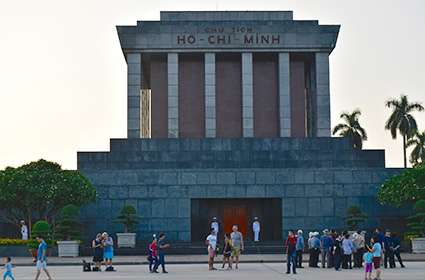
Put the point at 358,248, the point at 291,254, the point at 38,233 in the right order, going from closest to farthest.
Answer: the point at 291,254
the point at 358,248
the point at 38,233

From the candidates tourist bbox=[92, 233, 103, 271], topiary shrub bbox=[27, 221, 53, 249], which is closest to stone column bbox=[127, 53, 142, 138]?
topiary shrub bbox=[27, 221, 53, 249]

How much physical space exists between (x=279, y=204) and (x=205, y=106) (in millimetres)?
10616

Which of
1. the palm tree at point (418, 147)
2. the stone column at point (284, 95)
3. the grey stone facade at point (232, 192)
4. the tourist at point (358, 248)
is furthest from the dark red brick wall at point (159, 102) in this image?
the palm tree at point (418, 147)

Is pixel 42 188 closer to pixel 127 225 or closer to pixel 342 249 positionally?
pixel 127 225

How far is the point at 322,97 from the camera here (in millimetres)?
54250

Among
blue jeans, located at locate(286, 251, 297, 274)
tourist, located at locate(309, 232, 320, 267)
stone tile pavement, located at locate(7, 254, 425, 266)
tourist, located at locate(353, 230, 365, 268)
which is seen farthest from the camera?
stone tile pavement, located at locate(7, 254, 425, 266)

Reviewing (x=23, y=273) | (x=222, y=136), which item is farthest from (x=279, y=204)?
(x=23, y=273)

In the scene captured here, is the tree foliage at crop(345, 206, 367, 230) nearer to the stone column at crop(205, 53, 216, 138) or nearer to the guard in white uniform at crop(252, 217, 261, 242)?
the guard in white uniform at crop(252, 217, 261, 242)

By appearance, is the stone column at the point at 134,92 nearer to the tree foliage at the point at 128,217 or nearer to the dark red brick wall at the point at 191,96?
the dark red brick wall at the point at 191,96

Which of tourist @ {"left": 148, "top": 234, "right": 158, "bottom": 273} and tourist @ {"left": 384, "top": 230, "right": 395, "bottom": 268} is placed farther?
tourist @ {"left": 384, "top": 230, "right": 395, "bottom": 268}

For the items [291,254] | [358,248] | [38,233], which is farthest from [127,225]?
[291,254]

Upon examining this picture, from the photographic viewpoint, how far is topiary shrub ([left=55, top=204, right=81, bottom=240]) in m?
43.0

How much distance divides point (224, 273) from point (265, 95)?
27.0 m

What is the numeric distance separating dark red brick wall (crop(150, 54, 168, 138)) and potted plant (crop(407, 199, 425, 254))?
725 inches
